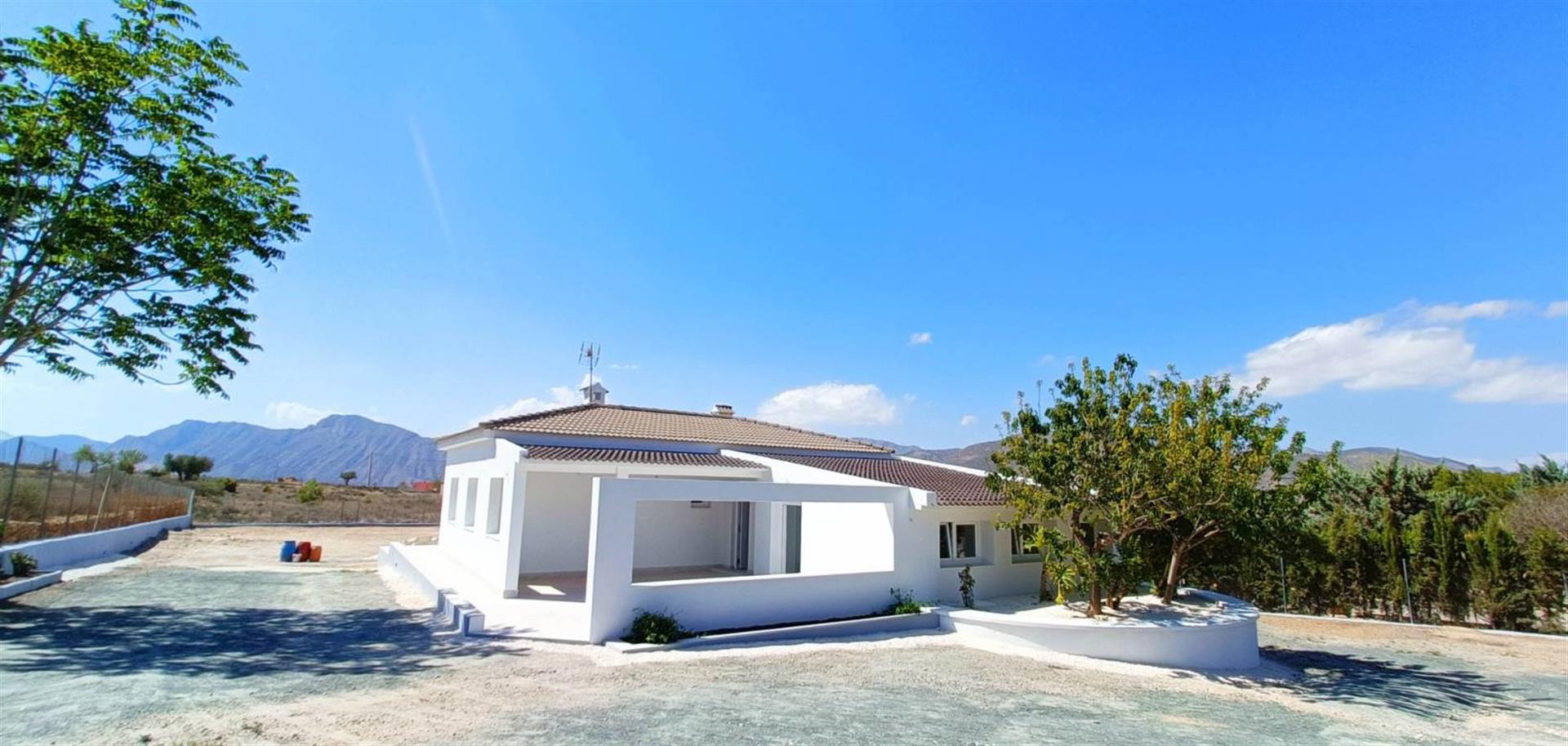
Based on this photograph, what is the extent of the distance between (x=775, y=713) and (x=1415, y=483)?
2996 cm

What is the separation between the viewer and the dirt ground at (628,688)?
726 centimetres

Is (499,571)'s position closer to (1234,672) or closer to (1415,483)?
(1234,672)

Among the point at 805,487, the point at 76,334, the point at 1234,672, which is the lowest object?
the point at 1234,672

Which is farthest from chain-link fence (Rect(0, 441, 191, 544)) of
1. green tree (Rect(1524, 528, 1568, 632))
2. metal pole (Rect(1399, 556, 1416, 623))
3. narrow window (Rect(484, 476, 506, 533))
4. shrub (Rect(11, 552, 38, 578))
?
green tree (Rect(1524, 528, 1568, 632))

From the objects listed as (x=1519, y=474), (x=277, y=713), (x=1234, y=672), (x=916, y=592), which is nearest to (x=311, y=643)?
(x=277, y=713)

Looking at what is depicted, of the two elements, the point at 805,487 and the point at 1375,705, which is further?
the point at 805,487

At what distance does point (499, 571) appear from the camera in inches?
603

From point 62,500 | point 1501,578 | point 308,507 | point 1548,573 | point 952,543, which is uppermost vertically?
point 62,500

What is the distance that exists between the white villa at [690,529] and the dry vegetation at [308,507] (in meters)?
24.0

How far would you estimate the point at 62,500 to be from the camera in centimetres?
1862

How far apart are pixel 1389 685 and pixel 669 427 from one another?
18537mm

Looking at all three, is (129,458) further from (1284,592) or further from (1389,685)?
(1284,592)

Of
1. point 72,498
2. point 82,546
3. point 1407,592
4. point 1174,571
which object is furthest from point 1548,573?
point 72,498

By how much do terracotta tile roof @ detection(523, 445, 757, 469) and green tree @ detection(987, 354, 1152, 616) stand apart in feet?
24.5
